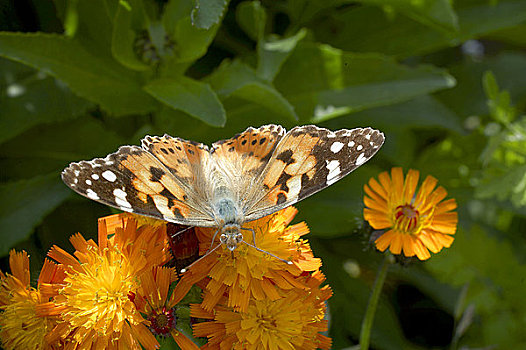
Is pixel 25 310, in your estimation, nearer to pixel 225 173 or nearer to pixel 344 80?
pixel 225 173

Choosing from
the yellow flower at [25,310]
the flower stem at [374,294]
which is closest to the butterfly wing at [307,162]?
the flower stem at [374,294]

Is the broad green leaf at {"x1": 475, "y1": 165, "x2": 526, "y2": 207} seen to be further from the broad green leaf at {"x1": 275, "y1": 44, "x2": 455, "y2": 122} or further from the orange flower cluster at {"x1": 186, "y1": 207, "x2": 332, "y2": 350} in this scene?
the orange flower cluster at {"x1": 186, "y1": 207, "x2": 332, "y2": 350}

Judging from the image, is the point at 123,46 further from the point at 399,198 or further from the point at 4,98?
the point at 399,198

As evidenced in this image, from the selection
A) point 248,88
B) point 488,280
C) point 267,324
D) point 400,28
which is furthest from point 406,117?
point 267,324

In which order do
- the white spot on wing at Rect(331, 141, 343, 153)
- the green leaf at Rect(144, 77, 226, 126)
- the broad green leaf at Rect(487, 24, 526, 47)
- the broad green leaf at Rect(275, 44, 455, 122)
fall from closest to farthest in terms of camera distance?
the white spot on wing at Rect(331, 141, 343, 153)
the green leaf at Rect(144, 77, 226, 126)
the broad green leaf at Rect(275, 44, 455, 122)
the broad green leaf at Rect(487, 24, 526, 47)

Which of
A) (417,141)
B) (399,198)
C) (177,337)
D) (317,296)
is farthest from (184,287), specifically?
(417,141)

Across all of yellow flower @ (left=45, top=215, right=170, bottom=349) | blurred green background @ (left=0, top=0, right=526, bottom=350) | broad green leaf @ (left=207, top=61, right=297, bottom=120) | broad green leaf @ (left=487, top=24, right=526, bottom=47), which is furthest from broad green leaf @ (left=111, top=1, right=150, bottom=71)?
broad green leaf @ (left=487, top=24, right=526, bottom=47)
